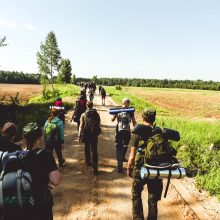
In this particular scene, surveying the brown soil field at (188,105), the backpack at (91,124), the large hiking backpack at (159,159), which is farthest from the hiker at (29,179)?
the brown soil field at (188,105)

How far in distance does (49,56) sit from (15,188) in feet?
199

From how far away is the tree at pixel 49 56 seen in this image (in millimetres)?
Result: 60188

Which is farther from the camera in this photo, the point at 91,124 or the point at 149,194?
the point at 91,124

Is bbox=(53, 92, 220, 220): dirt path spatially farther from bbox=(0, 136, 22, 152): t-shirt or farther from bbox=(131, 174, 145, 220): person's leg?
bbox=(0, 136, 22, 152): t-shirt

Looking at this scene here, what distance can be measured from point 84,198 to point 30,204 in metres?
3.43

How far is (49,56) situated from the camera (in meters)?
61.1

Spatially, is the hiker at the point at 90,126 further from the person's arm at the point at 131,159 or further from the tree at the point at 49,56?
the tree at the point at 49,56

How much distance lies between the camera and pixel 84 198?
250 inches

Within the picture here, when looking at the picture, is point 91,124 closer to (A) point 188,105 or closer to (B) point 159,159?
(B) point 159,159

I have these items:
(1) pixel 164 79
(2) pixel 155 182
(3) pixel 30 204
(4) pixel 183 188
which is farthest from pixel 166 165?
(1) pixel 164 79

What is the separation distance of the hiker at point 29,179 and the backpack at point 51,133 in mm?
3855

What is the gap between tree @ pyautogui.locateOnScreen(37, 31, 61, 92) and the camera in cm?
6019

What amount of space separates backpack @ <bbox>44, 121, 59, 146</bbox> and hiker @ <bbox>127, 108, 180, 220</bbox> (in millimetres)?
3210

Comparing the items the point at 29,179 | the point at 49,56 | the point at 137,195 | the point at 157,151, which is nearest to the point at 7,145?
the point at 29,179
